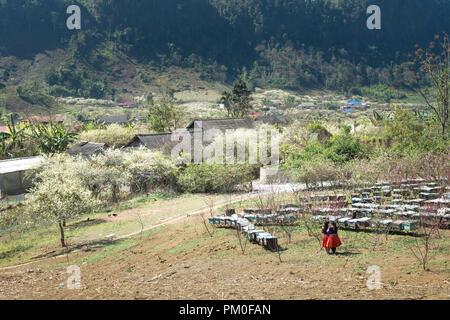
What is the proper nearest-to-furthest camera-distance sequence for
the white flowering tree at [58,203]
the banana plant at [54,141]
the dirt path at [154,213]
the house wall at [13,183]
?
the white flowering tree at [58,203], the dirt path at [154,213], the house wall at [13,183], the banana plant at [54,141]

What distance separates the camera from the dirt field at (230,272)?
29.5ft

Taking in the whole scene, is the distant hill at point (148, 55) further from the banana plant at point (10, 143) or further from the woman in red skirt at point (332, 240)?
the woman in red skirt at point (332, 240)

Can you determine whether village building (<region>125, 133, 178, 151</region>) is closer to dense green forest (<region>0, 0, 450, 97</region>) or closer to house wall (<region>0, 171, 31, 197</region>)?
house wall (<region>0, 171, 31, 197</region>)

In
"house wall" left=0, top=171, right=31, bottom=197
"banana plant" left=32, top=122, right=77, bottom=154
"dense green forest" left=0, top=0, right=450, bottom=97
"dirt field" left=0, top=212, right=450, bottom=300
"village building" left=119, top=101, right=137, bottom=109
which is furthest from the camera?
"dense green forest" left=0, top=0, right=450, bottom=97

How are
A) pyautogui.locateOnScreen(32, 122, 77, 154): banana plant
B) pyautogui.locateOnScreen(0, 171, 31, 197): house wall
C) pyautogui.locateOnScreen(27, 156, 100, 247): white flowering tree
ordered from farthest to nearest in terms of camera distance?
pyautogui.locateOnScreen(32, 122, 77, 154): banana plant, pyautogui.locateOnScreen(0, 171, 31, 197): house wall, pyautogui.locateOnScreen(27, 156, 100, 247): white flowering tree

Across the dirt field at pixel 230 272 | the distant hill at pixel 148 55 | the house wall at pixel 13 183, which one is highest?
the distant hill at pixel 148 55

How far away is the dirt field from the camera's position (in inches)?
354

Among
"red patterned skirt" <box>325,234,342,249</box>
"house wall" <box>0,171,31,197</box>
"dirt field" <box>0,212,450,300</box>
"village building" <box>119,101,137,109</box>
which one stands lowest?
"house wall" <box>0,171,31,197</box>

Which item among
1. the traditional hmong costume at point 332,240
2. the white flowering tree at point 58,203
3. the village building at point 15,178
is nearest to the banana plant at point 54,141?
the village building at point 15,178

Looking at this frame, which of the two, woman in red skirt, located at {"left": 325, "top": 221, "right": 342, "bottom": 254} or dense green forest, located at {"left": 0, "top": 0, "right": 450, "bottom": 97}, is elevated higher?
dense green forest, located at {"left": 0, "top": 0, "right": 450, "bottom": 97}

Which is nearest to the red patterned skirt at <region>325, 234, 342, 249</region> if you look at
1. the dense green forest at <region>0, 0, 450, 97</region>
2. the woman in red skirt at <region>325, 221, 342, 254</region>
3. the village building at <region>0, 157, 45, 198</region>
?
A: the woman in red skirt at <region>325, 221, 342, 254</region>

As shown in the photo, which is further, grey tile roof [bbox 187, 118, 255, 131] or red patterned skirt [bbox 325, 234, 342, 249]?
grey tile roof [bbox 187, 118, 255, 131]

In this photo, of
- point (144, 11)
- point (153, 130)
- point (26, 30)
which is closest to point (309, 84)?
point (144, 11)

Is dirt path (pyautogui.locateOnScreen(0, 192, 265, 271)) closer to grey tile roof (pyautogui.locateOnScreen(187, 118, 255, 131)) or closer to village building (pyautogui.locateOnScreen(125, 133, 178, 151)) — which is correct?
village building (pyautogui.locateOnScreen(125, 133, 178, 151))
